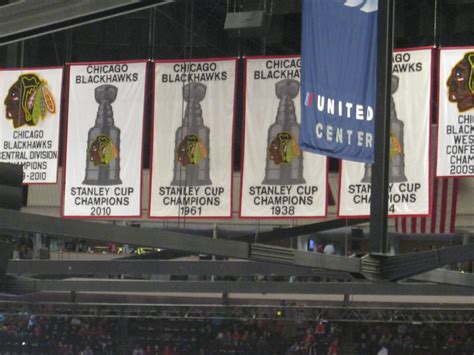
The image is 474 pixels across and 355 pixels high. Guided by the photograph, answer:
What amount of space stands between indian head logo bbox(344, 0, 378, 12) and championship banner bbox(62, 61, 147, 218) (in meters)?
6.54

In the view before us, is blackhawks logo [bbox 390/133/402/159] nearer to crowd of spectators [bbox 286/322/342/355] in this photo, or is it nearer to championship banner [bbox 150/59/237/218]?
championship banner [bbox 150/59/237/218]

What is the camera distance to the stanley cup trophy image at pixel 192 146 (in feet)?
56.6

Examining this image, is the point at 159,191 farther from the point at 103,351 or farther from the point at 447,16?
the point at 103,351

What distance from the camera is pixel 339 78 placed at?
10977 mm

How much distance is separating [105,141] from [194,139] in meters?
1.46

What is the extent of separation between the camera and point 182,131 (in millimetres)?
17406

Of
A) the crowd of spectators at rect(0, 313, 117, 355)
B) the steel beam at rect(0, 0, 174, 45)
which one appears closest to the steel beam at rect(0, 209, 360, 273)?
the steel beam at rect(0, 0, 174, 45)

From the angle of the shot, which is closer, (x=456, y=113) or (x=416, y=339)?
(x=456, y=113)

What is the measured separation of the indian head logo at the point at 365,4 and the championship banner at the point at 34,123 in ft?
24.4

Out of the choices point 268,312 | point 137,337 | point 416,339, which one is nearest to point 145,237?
point 416,339

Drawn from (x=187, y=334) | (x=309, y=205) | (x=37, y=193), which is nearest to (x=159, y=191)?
(x=309, y=205)

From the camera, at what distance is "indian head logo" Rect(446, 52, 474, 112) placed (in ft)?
51.6

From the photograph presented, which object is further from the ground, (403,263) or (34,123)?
(34,123)

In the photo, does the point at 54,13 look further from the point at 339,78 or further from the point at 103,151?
the point at 103,151
